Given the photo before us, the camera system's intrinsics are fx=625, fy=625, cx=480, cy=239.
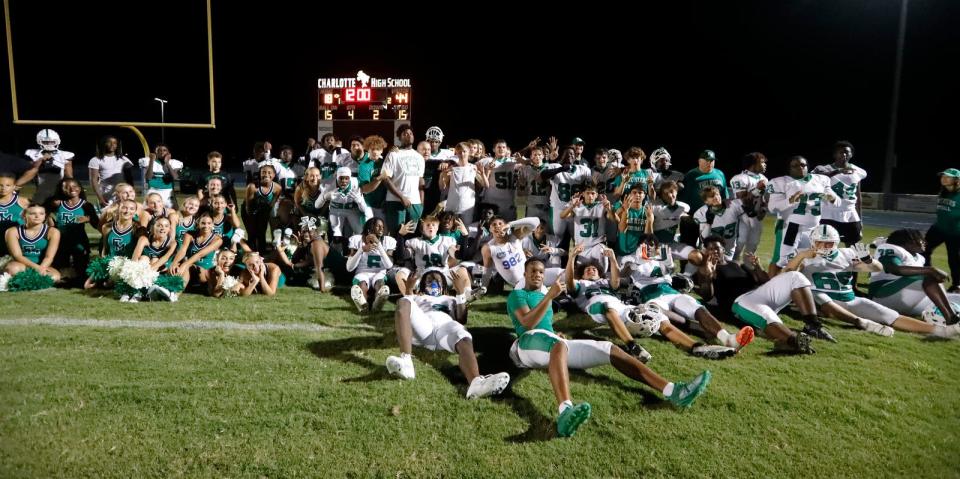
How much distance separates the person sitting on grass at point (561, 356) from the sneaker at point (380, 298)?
220 cm

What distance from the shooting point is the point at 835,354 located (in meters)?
5.71

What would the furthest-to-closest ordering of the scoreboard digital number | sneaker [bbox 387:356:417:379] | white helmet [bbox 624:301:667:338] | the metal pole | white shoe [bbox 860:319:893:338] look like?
1. the scoreboard digital number
2. the metal pole
3. white shoe [bbox 860:319:893:338]
4. white helmet [bbox 624:301:667:338]
5. sneaker [bbox 387:356:417:379]

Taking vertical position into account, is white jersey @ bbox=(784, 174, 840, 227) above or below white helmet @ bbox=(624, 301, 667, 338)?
above

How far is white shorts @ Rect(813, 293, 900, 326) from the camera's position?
6.54m

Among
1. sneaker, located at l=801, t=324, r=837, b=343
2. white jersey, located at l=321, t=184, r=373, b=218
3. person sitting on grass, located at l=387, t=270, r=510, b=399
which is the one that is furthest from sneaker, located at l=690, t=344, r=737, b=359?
white jersey, located at l=321, t=184, r=373, b=218

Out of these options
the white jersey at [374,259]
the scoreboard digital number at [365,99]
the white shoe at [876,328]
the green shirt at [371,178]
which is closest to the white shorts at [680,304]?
the white shoe at [876,328]

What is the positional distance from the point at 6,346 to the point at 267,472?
3.33 meters

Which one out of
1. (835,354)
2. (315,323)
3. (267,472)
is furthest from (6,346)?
(835,354)

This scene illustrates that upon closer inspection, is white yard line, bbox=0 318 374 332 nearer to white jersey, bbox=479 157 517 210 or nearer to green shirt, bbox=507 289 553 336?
green shirt, bbox=507 289 553 336

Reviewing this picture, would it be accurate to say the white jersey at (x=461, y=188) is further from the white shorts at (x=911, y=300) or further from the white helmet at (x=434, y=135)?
the white shorts at (x=911, y=300)

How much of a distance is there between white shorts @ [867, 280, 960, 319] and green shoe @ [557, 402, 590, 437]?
16.4ft

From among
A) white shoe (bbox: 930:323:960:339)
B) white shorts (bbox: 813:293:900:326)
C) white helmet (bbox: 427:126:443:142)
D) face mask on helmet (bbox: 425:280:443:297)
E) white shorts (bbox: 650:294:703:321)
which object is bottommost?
white shoe (bbox: 930:323:960:339)

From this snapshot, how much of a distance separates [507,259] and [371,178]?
9.11 feet

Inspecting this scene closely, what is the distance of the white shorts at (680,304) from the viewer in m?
6.06
